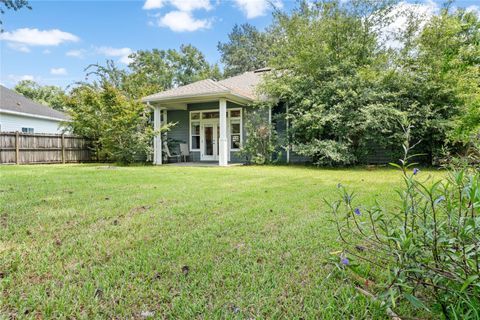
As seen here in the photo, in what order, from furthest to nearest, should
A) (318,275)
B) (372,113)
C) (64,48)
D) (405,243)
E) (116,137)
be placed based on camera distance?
(64,48)
(116,137)
(372,113)
(318,275)
(405,243)

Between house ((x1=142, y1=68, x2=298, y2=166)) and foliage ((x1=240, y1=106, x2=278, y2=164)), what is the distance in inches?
16.5

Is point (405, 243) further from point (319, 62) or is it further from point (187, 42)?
point (187, 42)

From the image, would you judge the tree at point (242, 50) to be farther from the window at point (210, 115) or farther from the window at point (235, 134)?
the window at point (235, 134)

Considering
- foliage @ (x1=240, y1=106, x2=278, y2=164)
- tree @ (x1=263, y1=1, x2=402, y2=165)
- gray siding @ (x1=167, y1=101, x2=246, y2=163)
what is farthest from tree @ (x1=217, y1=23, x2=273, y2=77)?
foliage @ (x1=240, y1=106, x2=278, y2=164)

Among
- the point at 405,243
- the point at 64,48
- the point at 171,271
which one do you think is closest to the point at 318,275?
the point at 405,243

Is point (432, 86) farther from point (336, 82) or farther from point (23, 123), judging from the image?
point (23, 123)

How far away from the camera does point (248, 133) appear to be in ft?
40.3

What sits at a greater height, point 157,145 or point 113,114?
point 113,114

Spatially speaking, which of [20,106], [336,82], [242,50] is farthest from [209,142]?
[242,50]

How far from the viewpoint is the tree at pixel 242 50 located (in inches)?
1135

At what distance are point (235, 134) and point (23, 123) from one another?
13575 mm

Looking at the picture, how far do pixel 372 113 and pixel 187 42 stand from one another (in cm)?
2631

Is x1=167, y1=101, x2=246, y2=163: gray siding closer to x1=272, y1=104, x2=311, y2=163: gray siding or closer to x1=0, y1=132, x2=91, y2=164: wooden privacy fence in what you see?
x1=272, y1=104, x2=311, y2=163: gray siding

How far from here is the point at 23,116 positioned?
1717 cm
